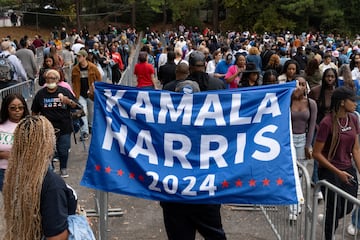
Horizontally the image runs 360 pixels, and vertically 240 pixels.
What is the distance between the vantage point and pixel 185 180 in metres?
4.22

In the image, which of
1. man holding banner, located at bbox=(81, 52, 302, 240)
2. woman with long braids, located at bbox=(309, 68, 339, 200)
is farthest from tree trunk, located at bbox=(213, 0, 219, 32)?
man holding banner, located at bbox=(81, 52, 302, 240)

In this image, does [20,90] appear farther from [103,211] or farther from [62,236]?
[62,236]

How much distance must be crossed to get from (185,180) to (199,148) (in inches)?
11.0

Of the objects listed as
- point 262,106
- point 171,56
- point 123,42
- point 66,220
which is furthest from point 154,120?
point 123,42

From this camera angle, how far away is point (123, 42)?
21.9m

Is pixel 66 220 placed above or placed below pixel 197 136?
below

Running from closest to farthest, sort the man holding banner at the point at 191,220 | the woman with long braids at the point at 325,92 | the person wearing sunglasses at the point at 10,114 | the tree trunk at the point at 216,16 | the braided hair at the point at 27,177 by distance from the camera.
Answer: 1. the braided hair at the point at 27,177
2. the man holding banner at the point at 191,220
3. the person wearing sunglasses at the point at 10,114
4. the woman with long braids at the point at 325,92
5. the tree trunk at the point at 216,16

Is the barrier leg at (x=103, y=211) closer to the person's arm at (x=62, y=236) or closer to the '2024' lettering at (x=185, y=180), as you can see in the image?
the '2024' lettering at (x=185, y=180)

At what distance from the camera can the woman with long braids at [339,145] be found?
5.10 meters

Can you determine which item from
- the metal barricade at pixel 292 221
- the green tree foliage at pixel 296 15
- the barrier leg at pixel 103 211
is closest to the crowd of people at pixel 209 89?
the metal barricade at pixel 292 221

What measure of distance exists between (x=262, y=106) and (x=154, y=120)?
2.93ft

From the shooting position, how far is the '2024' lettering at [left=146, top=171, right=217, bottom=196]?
164 inches

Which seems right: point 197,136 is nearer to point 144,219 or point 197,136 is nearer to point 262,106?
point 262,106

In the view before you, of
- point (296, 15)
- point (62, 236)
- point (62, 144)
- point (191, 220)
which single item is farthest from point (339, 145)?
point (296, 15)
